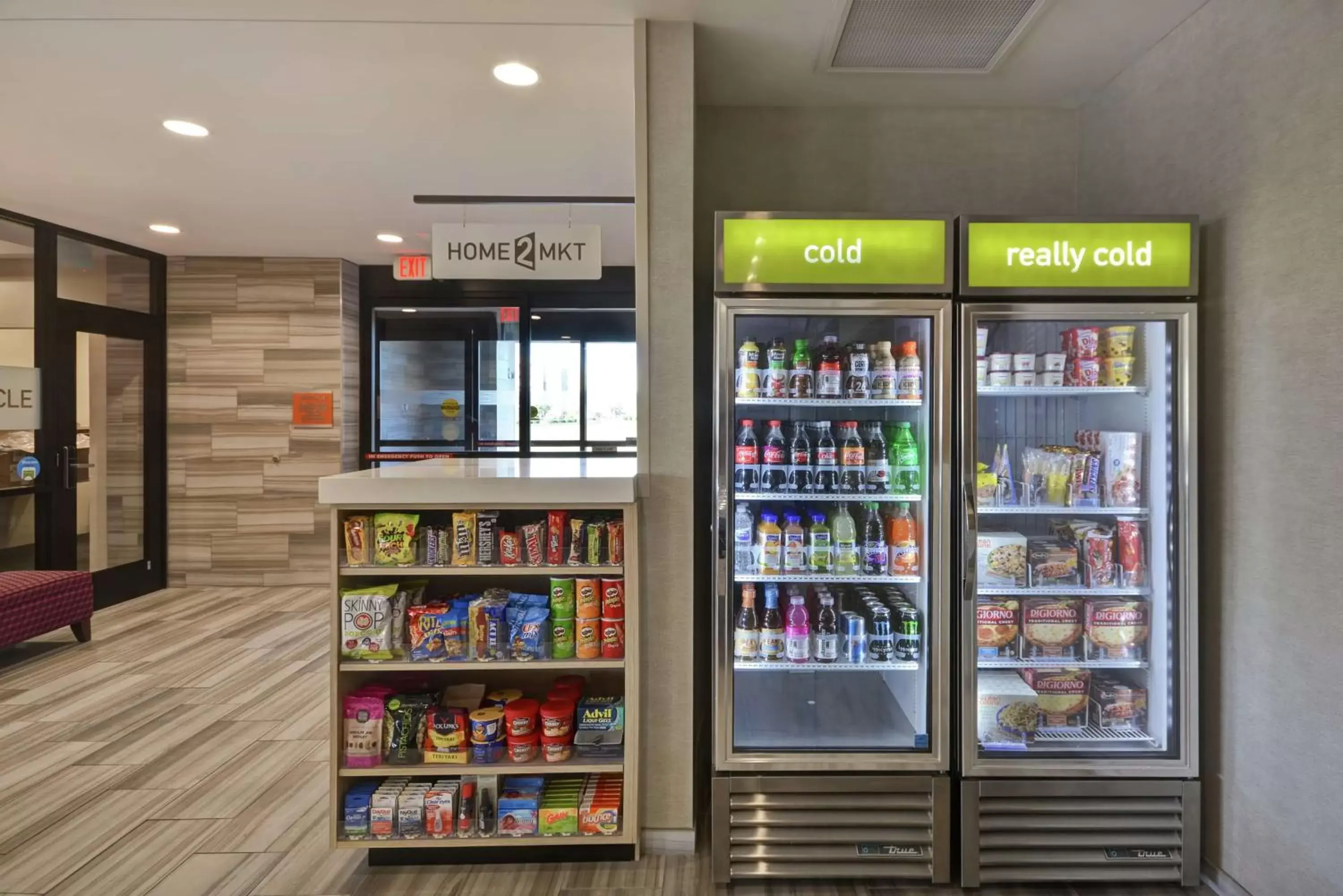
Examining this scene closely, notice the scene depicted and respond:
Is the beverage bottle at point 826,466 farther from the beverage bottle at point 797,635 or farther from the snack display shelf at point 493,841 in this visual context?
the snack display shelf at point 493,841

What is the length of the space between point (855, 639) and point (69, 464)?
600 cm

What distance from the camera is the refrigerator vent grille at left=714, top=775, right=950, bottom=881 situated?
2.33 m

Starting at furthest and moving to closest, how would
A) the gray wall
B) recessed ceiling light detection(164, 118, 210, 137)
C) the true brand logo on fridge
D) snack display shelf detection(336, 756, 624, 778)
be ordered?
1. recessed ceiling light detection(164, 118, 210, 137)
2. the true brand logo on fridge
3. snack display shelf detection(336, 756, 624, 778)
4. the gray wall

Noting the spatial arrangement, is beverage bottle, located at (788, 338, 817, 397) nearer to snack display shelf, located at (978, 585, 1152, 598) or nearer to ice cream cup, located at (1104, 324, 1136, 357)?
snack display shelf, located at (978, 585, 1152, 598)

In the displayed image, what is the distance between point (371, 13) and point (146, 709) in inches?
142

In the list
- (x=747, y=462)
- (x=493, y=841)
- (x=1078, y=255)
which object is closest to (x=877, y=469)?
(x=747, y=462)

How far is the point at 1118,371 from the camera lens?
2.45 meters

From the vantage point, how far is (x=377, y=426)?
675cm

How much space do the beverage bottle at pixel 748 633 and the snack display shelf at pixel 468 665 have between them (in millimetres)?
412

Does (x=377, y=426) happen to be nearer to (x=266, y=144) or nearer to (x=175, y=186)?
(x=175, y=186)

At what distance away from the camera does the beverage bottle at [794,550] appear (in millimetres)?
2465

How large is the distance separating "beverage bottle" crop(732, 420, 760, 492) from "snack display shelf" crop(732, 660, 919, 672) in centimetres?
59

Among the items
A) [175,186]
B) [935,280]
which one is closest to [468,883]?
[935,280]

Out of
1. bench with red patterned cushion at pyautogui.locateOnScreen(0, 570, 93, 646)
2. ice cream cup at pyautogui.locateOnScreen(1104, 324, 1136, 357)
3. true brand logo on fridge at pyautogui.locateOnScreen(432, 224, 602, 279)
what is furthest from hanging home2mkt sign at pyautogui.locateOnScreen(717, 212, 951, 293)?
bench with red patterned cushion at pyautogui.locateOnScreen(0, 570, 93, 646)
